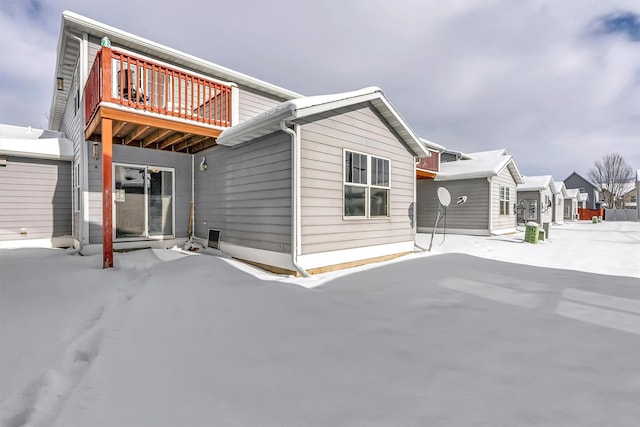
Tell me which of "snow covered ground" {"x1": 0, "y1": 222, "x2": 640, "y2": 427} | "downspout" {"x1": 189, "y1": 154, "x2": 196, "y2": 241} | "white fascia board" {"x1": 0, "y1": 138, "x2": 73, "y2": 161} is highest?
"white fascia board" {"x1": 0, "y1": 138, "x2": 73, "y2": 161}

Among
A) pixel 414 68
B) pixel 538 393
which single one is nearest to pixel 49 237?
pixel 538 393

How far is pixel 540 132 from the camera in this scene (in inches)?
1091

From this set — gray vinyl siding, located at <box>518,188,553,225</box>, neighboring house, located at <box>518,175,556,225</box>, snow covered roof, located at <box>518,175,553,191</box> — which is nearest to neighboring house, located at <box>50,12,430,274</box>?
snow covered roof, located at <box>518,175,553,191</box>

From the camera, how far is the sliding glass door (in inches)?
276

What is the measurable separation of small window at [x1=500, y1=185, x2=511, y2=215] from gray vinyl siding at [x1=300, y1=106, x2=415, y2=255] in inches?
322

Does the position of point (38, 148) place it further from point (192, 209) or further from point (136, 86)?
point (136, 86)

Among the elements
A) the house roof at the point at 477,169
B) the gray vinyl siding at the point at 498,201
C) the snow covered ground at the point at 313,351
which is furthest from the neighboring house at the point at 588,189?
the snow covered ground at the point at 313,351

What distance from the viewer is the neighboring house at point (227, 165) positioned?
501 cm

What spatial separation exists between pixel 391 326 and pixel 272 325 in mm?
1149

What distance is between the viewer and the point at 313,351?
2273 millimetres

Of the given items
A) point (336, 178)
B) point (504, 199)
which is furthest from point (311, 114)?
point (504, 199)

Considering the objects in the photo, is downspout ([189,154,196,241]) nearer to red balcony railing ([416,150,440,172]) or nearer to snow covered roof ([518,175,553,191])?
red balcony railing ([416,150,440,172])

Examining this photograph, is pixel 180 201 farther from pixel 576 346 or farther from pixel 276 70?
pixel 276 70

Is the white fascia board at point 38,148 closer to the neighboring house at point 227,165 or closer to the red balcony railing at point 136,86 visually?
the neighboring house at point 227,165
